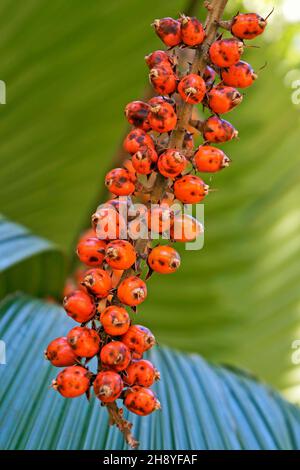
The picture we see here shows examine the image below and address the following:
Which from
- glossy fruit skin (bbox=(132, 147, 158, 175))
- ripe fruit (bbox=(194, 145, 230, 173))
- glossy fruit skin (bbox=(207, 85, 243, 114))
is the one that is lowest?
glossy fruit skin (bbox=(132, 147, 158, 175))

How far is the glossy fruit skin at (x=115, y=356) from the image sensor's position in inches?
24.6

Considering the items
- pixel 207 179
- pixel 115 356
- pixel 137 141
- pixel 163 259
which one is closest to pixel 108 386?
pixel 115 356

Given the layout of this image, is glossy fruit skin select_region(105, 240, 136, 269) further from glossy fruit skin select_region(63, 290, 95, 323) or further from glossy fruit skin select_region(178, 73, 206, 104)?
glossy fruit skin select_region(178, 73, 206, 104)

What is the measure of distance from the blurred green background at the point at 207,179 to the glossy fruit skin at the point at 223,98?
1.05 m

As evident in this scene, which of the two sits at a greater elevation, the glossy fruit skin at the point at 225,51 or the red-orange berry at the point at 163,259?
the glossy fruit skin at the point at 225,51

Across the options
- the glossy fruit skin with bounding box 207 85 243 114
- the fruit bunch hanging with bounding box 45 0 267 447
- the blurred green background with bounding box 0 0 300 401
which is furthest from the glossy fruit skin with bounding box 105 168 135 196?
the blurred green background with bounding box 0 0 300 401

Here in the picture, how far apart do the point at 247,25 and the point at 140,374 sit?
1.20 feet

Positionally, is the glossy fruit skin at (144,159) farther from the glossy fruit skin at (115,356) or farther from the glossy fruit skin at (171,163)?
the glossy fruit skin at (115,356)

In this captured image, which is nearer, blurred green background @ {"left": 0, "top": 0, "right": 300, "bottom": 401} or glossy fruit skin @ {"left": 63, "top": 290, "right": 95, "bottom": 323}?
glossy fruit skin @ {"left": 63, "top": 290, "right": 95, "bottom": 323}

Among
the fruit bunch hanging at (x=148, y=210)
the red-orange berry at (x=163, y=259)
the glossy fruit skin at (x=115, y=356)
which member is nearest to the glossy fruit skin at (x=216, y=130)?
the fruit bunch hanging at (x=148, y=210)

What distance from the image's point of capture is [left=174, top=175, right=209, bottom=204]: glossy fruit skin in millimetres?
646

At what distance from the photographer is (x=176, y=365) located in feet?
3.47

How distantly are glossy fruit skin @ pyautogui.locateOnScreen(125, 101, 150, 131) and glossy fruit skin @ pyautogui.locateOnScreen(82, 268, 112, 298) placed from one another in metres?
0.16

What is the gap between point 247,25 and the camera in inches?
25.5
